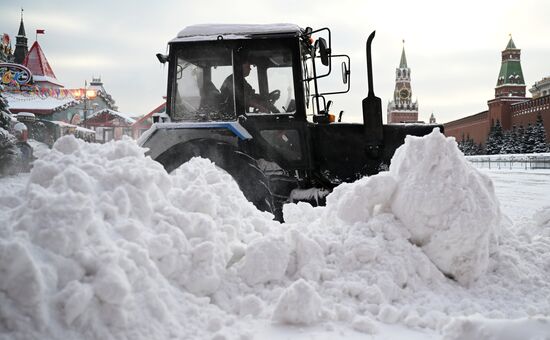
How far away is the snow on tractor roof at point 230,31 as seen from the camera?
18.7 ft

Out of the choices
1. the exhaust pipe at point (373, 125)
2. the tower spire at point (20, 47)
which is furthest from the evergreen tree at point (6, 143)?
the tower spire at point (20, 47)

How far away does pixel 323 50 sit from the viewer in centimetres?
538

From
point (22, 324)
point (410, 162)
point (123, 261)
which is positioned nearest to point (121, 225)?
point (123, 261)

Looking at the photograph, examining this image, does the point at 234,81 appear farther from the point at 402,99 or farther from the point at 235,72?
the point at 402,99

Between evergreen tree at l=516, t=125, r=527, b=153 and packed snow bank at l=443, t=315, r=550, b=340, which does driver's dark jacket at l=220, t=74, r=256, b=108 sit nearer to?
packed snow bank at l=443, t=315, r=550, b=340

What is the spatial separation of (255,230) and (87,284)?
5.42 feet

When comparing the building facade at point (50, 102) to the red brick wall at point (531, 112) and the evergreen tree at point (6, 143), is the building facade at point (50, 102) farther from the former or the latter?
the red brick wall at point (531, 112)

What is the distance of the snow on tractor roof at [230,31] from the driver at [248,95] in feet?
1.32

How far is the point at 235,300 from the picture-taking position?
8.64 ft

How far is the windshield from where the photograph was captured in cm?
569

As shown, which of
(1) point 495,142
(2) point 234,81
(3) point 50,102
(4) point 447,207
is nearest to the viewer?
(4) point 447,207

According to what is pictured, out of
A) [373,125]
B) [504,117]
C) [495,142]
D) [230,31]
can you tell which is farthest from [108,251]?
[504,117]

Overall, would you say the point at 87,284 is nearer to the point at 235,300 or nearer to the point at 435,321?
the point at 235,300

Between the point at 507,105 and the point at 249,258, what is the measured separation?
67040 millimetres
